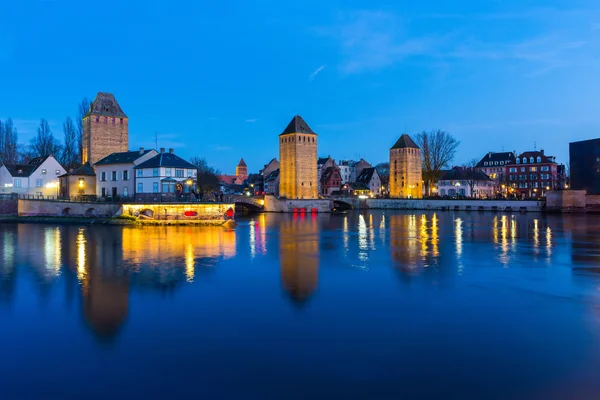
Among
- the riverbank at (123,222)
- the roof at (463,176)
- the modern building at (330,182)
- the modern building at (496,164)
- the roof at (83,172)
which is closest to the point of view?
the riverbank at (123,222)

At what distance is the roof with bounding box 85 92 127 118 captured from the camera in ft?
167

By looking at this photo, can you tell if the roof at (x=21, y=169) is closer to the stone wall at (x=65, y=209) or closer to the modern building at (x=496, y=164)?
the stone wall at (x=65, y=209)

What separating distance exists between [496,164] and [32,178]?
7682 centimetres

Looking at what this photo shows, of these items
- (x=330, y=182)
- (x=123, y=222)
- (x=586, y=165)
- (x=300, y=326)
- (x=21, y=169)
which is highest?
(x=21, y=169)

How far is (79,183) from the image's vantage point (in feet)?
139

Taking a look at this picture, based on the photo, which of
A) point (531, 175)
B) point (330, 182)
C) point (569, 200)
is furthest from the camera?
point (531, 175)

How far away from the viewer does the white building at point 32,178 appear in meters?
44.7

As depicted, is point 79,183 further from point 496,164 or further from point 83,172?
point 496,164

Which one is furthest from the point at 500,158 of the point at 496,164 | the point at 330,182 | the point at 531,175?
the point at 330,182

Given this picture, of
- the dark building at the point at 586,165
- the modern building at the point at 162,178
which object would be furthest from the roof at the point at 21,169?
the dark building at the point at 586,165

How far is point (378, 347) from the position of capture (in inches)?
305

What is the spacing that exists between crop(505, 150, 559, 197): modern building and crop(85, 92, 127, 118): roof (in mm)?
60505

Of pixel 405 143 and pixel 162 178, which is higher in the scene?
pixel 405 143

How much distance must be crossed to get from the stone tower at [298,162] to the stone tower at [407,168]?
1975 centimetres
